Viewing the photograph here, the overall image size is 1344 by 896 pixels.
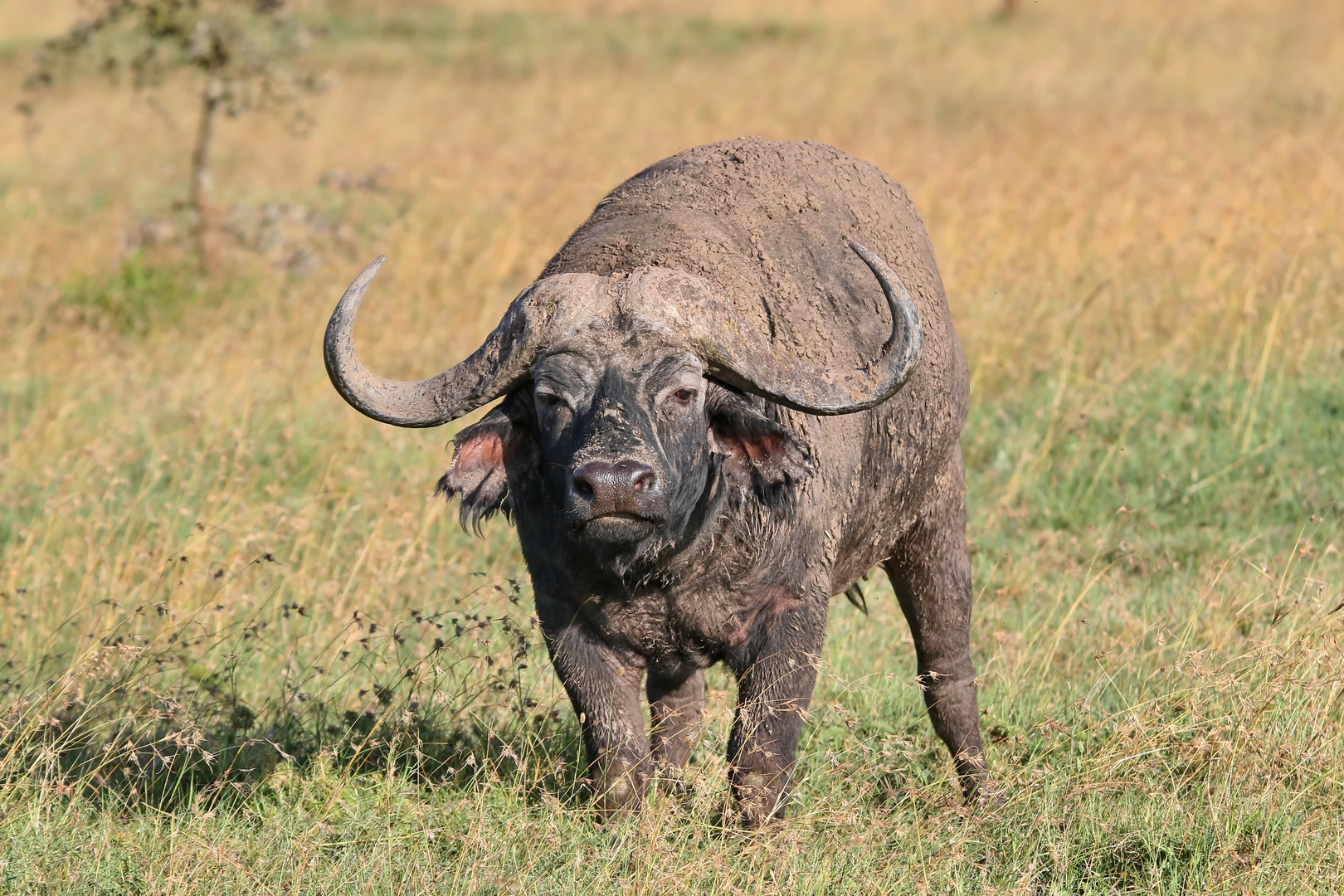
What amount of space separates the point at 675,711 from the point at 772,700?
0.72 metres

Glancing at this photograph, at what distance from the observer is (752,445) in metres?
4.04

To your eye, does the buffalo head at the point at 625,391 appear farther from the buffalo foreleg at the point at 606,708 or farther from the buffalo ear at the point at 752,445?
the buffalo foreleg at the point at 606,708

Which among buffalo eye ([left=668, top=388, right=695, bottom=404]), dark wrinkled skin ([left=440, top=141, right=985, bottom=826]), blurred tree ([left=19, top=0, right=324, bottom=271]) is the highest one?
blurred tree ([left=19, top=0, right=324, bottom=271])

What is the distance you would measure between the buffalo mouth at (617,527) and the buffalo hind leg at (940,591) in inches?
72.2

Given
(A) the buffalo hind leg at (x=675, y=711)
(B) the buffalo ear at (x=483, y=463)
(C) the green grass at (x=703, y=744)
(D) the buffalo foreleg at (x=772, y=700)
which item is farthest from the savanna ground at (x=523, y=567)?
(B) the buffalo ear at (x=483, y=463)

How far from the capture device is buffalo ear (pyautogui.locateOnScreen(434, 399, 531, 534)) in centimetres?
400

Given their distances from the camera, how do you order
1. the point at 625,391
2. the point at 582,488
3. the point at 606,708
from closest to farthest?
the point at 582,488
the point at 625,391
the point at 606,708

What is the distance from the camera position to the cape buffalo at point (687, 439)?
3.82 m

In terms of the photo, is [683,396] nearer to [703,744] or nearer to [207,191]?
[703,744]

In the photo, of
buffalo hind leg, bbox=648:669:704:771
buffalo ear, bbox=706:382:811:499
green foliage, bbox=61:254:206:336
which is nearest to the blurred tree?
green foliage, bbox=61:254:206:336

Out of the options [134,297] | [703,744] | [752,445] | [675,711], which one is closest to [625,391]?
[752,445]

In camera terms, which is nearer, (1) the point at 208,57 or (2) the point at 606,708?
(2) the point at 606,708

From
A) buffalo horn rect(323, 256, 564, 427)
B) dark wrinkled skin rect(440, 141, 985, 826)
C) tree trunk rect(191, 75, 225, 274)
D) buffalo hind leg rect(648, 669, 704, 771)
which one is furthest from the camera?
tree trunk rect(191, 75, 225, 274)

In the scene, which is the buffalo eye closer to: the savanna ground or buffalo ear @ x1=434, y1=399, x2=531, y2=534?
buffalo ear @ x1=434, y1=399, x2=531, y2=534
